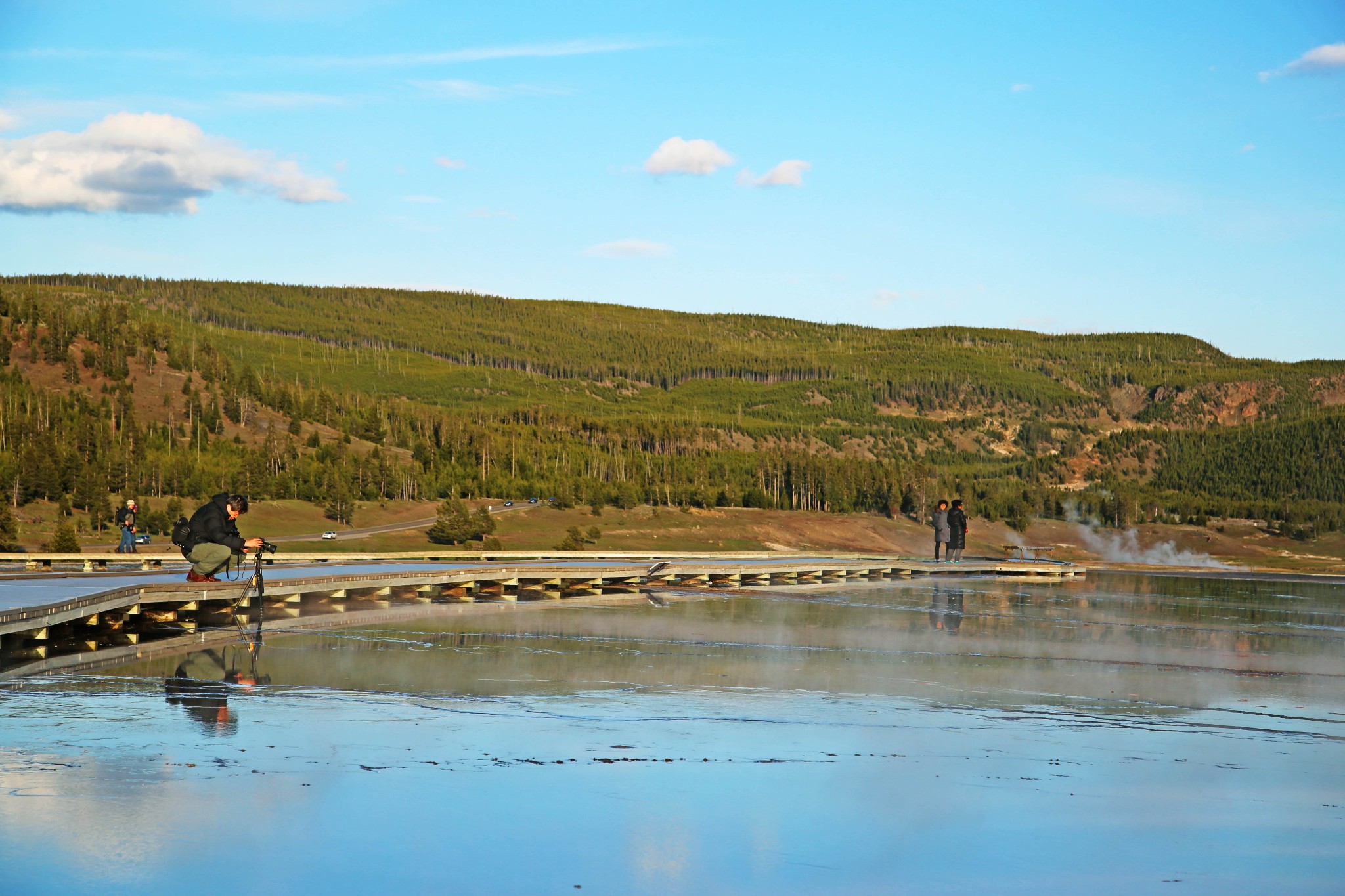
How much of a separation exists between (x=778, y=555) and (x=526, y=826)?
140 feet

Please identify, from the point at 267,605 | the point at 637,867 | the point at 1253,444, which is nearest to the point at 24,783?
the point at 637,867

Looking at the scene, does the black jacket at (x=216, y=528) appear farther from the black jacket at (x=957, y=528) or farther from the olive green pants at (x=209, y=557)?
the black jacket at (x=957, y=528)

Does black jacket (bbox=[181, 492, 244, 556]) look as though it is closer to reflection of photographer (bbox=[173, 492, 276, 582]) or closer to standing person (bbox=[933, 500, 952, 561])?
reflection of photographer (bbox=[173, 492, 276, 582])

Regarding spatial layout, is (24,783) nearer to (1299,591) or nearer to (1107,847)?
(1107,847)

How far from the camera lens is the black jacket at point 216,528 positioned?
1808 cm

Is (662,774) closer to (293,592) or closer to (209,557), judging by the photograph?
(209,557)

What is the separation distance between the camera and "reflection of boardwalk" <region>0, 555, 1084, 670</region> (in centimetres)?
1558

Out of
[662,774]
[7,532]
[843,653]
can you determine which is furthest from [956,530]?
[7,532]

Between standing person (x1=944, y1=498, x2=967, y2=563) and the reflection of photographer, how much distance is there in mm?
22304

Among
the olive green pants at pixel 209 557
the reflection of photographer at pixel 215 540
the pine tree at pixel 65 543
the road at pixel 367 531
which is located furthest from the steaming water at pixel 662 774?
the road at pixel 367 531

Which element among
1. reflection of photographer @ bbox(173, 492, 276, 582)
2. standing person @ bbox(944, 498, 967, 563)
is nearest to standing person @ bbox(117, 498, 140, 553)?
reflection of photographer @ bbox(173, 492, 276, 582)

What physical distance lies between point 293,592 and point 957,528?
21.9 meters

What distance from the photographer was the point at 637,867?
25.2 ft

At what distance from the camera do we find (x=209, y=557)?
1883cm
